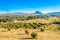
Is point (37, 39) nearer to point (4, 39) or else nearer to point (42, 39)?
point (42, 39)

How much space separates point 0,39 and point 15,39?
11.0 ft

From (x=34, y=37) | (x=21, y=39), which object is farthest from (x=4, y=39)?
(x=34, y=37)

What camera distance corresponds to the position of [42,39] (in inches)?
1566

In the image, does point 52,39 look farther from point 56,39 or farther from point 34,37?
point 34,37

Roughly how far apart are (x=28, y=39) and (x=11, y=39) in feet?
12.6

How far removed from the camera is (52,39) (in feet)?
129

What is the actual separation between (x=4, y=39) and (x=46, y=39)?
9.50 meters

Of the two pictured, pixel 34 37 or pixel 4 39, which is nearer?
pixel 4 39

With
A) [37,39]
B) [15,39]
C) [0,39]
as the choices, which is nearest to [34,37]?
[37,39]

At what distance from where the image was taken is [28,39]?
3888 centimetres

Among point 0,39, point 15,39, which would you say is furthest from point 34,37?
point 0,39

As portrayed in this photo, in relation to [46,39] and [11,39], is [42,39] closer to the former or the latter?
[46,39]

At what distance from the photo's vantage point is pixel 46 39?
39.6 m

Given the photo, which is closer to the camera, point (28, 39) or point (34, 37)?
point (28, 39)
